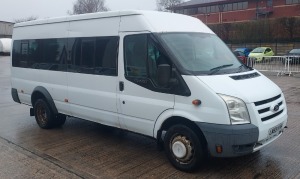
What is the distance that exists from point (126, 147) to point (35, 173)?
1.74m

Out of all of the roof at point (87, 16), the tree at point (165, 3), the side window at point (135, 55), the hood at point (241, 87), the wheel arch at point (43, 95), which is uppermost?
the tree at point (165, 3)

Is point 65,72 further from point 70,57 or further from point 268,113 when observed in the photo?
point 268,113

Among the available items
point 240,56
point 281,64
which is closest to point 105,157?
point 240,56

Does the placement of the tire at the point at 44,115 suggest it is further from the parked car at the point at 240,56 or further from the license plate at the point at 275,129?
the license plate at the point at 275,129

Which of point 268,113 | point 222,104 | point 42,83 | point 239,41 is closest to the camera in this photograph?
point 222,104

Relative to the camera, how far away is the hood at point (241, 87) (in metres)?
4.42

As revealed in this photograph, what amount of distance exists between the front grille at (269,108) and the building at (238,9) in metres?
49.8

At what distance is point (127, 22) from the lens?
545 centimetres

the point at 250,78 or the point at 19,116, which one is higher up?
the point at 250,78

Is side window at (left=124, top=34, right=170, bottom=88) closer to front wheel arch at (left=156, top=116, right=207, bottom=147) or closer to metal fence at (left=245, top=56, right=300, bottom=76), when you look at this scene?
front wheel arch at (left=156, top=116, right=207, bottom=147)

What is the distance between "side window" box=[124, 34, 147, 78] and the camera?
5.17 m

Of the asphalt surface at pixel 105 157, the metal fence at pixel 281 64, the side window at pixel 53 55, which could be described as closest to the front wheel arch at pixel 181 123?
the asphalt surface at pixel 105 157

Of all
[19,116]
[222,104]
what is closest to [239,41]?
[19,116]

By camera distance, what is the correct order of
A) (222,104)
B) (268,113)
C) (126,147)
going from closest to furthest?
(222,104), (268,113), (126,147)
